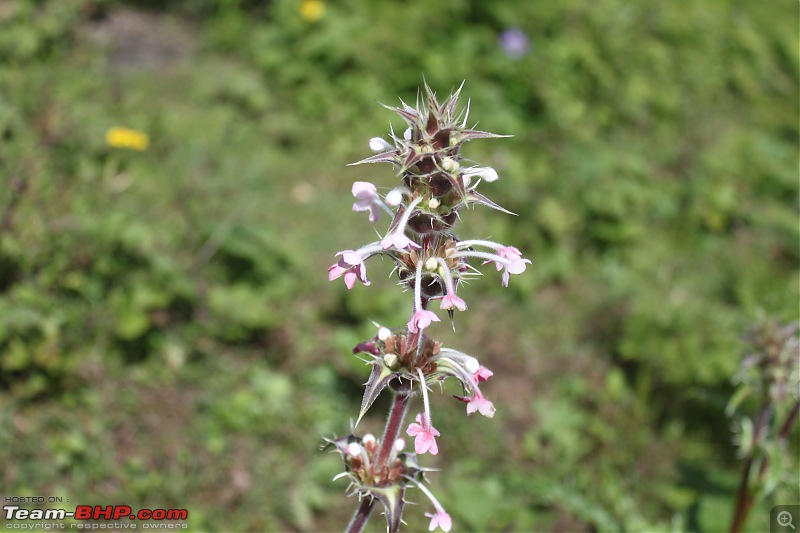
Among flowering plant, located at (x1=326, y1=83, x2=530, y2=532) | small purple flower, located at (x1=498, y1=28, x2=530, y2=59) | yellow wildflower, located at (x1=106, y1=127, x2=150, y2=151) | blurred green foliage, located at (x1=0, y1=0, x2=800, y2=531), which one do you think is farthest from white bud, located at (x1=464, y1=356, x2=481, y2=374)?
small purple flower, located at (x1=498, y1=28, x2=530, y2=59)

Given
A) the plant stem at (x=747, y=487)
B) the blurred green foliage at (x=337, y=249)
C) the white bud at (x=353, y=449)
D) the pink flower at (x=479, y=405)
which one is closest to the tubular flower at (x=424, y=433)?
the pink flower at (x=479, y=405)

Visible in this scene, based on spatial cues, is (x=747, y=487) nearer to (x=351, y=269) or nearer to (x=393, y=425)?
(x=393, y=425)

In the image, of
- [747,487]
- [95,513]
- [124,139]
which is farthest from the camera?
[124,139]

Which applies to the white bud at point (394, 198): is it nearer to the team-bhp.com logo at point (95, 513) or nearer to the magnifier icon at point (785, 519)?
the team-bhp.com logo at point (95, 513)

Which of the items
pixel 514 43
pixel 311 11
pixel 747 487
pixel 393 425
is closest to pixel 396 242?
pixel 393 425

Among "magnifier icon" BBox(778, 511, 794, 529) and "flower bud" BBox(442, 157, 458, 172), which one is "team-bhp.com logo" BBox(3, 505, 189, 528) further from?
"magnifier icon" BBox(778, 511, 794, 529)
